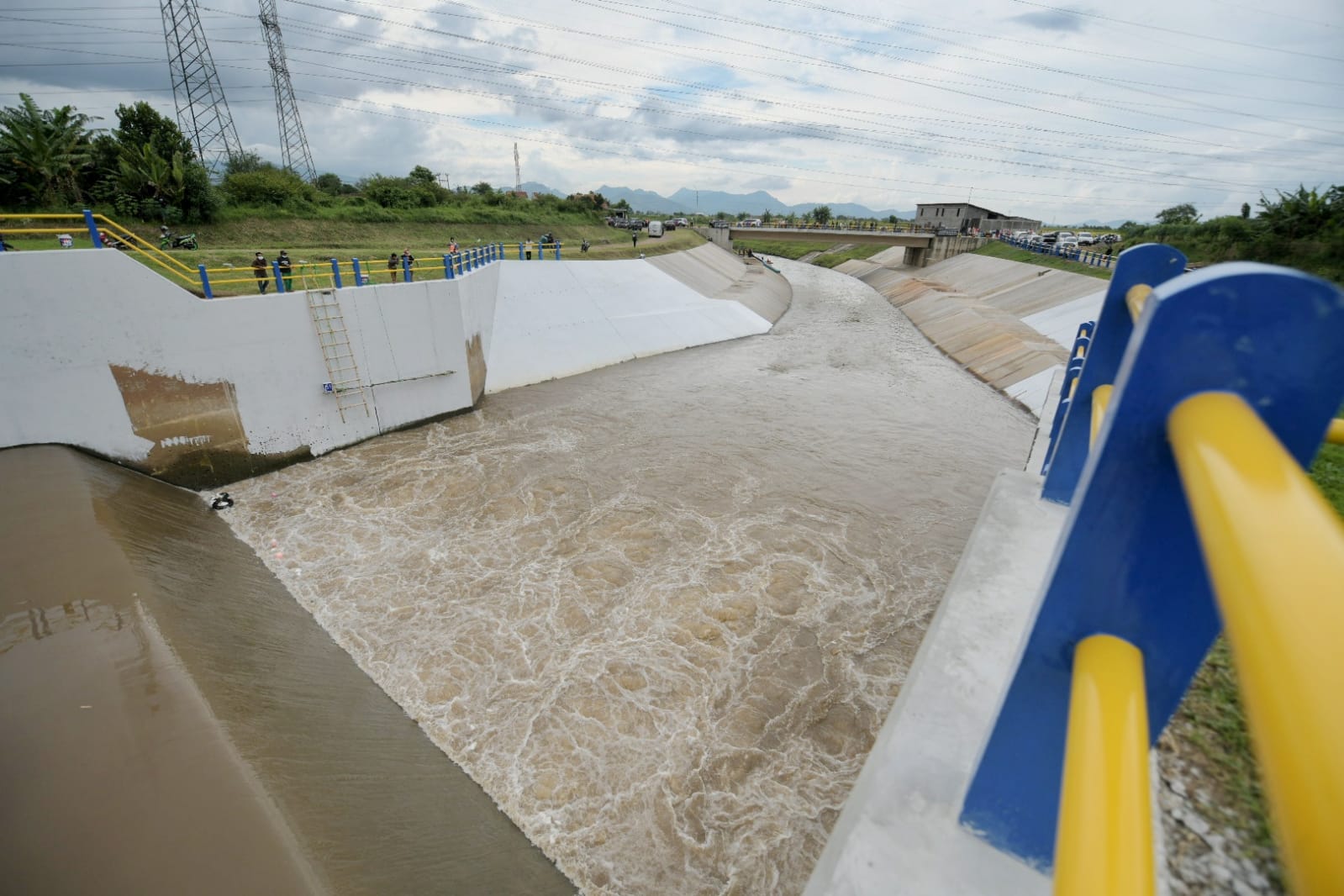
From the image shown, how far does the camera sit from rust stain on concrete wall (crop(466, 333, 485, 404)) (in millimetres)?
17547

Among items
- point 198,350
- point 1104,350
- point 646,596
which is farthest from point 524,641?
point 198,350

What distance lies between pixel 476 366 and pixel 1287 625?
18.9 meters

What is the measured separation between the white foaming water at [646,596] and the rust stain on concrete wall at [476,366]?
0.61 meters

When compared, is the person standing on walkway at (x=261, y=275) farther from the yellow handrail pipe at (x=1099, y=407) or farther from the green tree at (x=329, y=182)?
the green tree at (x=329, y=182)

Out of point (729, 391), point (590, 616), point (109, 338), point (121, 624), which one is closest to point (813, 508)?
point (590, 616)

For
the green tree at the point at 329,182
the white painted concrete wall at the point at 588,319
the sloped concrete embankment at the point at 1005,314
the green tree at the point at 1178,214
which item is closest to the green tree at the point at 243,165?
the green tree at the point at 329,182

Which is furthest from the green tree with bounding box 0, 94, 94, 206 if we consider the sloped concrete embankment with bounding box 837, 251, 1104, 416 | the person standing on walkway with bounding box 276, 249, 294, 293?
the sloped concrete embankment with bounding box 837, 251, 1104, 416

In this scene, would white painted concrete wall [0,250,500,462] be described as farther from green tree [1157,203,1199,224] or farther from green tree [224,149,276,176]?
green tree [1157,203,1199,224]

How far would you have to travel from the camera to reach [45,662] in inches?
255

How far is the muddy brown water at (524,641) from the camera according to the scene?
239 inches

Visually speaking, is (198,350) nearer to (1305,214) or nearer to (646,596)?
(646,596)

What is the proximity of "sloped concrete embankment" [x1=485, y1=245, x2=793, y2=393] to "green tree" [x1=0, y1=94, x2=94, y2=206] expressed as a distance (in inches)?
622

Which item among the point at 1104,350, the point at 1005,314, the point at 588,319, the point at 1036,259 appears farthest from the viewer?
the point at 1036,259

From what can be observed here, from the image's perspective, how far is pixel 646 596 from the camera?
980cm
